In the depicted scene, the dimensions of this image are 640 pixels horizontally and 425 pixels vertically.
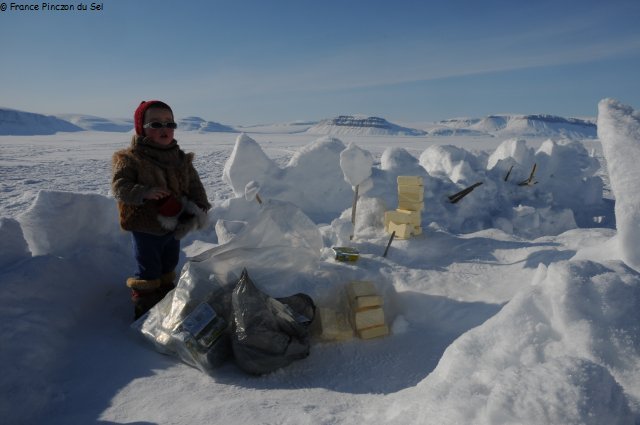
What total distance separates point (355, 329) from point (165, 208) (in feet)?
4.18

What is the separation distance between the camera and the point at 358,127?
10025 centimetres

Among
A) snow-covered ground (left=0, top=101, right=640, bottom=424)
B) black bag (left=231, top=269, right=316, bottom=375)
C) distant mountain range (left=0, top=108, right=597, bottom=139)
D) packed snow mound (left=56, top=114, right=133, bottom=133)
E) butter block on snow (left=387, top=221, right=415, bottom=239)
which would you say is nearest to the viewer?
snow-covered ground (left=0, top=101, right=640, bottom=424)

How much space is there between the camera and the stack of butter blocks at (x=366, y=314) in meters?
2.12

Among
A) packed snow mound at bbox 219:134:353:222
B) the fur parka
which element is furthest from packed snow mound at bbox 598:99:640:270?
packed snow mound at bbox 219:134:353:222

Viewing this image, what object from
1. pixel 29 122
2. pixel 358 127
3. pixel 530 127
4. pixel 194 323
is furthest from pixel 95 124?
pixel 530 127

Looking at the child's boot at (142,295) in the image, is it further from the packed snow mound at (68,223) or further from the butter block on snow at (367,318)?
the butter block on snow at (367,318)

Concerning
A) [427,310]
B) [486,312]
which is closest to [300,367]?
[427,310]

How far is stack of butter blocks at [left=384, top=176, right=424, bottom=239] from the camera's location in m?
3.17

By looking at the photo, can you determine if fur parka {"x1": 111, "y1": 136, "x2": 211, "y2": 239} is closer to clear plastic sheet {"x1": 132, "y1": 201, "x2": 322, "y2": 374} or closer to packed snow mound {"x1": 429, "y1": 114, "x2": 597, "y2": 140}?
clear plastic sheet {"x1": 132, "y1": 201, "x2": 322, "y2": 374}

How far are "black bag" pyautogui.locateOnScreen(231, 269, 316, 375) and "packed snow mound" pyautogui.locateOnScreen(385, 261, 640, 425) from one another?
0.60 metres

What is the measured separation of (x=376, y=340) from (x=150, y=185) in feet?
4.94

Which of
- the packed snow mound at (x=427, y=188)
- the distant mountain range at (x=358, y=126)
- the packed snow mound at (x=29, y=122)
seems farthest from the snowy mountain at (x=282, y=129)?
the packed snow mound at (x=427, y=188)

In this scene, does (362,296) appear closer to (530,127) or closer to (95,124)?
(95,124)

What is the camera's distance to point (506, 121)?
438 ft
